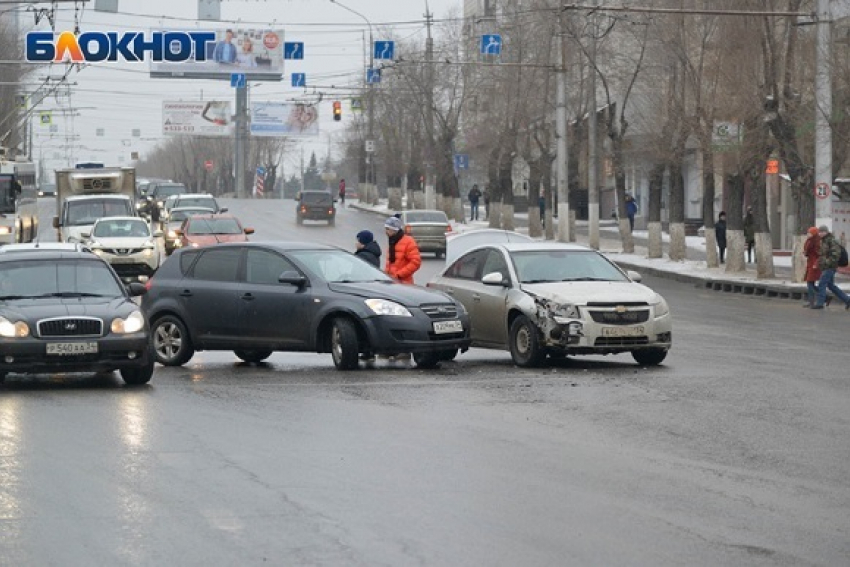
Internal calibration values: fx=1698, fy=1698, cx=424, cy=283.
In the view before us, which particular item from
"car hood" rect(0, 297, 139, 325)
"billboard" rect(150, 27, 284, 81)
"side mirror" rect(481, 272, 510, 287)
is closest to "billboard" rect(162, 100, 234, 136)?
"billboard" rect(150, 27, 284, 81)

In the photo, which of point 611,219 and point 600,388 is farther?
point 611,219

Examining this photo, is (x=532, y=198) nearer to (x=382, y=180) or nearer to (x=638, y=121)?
(x=638, y=121)

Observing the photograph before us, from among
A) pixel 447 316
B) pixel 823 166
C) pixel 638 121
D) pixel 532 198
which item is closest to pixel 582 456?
pixel 447 316

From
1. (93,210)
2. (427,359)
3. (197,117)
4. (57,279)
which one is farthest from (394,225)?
(197,117)

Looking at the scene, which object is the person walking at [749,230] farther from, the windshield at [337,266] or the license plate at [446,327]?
the license plate at [446,327]

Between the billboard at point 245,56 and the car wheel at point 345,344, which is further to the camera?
the billboard at point 245,56

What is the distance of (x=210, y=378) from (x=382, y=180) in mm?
137522

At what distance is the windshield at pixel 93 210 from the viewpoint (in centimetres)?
4778

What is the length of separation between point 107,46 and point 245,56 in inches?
2419

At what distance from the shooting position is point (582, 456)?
1228 cm

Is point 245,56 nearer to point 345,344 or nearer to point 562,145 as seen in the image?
point 562,145

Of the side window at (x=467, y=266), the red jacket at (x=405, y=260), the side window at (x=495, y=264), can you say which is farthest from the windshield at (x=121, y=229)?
the side window at (x=495, y=264)

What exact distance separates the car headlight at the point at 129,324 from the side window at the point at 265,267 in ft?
8.75

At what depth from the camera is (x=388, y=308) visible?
19.3m
